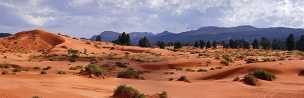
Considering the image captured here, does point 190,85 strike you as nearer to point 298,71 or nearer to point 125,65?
point 298,71

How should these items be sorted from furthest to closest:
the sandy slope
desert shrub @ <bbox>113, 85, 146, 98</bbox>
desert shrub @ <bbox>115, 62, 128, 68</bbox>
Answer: desert shrub @ <bbox>115, 62, 128, 68</bbox>
desert shrub @ <bbox>113, 85, 146, 98</bbox>
the sandy slope

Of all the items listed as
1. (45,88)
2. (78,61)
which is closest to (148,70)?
(78,61)

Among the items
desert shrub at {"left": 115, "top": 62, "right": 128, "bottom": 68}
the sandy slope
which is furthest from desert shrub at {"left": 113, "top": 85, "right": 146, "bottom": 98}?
desert shrub at {"left": 115, "top": 62, "right": 128, "bottom": 68}

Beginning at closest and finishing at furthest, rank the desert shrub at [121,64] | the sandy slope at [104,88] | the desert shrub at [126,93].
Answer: the sandy slope at [104,88], the desert shrub at [126,93], the desert shrub at [121,64]

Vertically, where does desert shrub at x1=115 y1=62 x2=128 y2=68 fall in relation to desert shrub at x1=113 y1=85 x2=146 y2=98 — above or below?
below

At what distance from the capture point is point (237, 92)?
30.2 meters

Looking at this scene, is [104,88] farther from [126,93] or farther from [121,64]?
[121,64]

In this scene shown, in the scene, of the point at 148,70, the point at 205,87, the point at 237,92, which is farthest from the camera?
the point at 148,70

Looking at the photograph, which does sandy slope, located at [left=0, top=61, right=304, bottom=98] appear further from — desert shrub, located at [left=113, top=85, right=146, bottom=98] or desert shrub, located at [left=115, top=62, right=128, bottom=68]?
desert shrub, located at [left=115, top=62, right=128, bottom=68]

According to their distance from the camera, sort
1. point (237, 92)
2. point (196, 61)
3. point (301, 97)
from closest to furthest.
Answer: point (301, 97) → point (237, 92) → point (196, 61)

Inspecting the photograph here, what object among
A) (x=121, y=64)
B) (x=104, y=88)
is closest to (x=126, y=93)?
(x=104, y=88)

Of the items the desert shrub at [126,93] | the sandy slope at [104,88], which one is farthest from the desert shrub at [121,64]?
the desert shrub at [126,93]

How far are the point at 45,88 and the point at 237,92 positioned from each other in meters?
10.8

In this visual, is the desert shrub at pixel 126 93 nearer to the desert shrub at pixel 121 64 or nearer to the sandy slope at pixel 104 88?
the sandy slope at pixel 104 88
